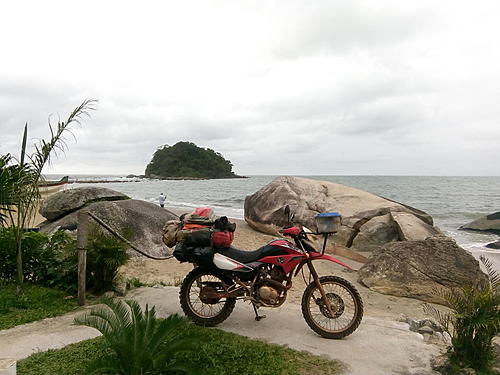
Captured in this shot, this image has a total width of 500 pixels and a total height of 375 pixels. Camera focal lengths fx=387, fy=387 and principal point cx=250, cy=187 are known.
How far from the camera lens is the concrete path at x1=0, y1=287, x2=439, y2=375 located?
157 inches

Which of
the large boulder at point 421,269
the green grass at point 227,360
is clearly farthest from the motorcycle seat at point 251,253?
the large boulder at point 421,269

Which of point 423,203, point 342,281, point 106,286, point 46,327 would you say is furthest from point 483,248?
point 423,203

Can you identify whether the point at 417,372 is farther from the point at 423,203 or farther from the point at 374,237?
the point at 423,203

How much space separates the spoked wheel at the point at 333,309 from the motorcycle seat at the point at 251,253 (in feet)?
2.02

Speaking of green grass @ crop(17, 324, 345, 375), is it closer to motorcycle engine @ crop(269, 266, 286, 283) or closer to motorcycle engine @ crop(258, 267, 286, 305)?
motorcycle engine @ crop(258, 267, 286, 305)

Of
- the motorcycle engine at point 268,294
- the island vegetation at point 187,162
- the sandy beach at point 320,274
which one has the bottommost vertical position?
the sandy beach at point 320,274

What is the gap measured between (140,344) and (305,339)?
6.57 feet

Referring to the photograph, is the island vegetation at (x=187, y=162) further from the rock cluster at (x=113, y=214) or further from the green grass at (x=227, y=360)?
the green grass at (x=227, y=360)

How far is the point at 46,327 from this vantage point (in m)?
4.96

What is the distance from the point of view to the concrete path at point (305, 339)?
3977 millimetres

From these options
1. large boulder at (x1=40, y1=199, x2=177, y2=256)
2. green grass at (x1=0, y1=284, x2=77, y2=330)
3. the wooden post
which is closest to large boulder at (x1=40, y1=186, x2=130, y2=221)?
large boulder at (x1=40, y1=199, x2=177, y2=256)

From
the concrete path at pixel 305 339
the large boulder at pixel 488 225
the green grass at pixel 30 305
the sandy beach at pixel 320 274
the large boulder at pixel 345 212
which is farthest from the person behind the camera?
the large boulder at pixel 488 225

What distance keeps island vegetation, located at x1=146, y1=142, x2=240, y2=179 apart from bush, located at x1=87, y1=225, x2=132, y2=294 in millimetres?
101113

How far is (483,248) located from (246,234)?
Result: 9.84 meters
